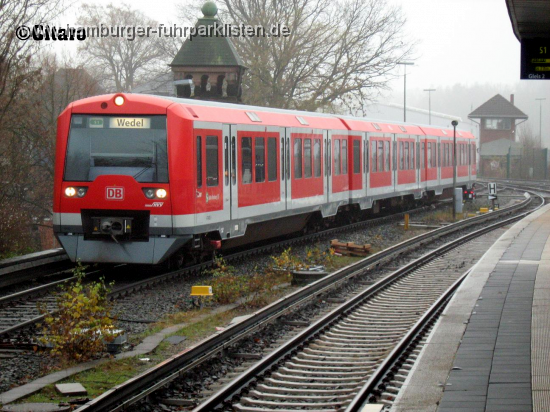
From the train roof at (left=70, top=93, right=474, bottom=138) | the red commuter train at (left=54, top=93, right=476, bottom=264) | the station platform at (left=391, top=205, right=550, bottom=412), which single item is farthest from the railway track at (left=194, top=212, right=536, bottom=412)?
the train roof at (left=70, top=93, right=474, bottom=138)

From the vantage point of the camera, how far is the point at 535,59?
13328 millimetres

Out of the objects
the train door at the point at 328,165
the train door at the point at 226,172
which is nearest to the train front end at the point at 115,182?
the train door at the point at 226,172

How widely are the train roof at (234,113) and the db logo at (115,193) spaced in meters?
1.30

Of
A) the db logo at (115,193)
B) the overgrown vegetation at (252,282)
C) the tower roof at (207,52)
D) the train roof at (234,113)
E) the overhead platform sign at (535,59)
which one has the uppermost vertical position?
the tower roof at (207,52)

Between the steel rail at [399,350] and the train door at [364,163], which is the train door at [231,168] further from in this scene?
the train door at [364,163]

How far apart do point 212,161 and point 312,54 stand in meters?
26.8

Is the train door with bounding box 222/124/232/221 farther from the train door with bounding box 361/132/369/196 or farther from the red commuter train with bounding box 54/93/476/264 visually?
the train door with bounding box 361/132/369/196

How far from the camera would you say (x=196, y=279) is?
14453 mm

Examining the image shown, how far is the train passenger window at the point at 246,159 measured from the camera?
1625 centimetres

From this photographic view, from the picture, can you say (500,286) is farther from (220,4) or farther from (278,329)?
(220,4)

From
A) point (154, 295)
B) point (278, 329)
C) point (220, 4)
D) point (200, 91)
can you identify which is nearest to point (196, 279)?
point (154, 295)

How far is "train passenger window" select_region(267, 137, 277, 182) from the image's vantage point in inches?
695

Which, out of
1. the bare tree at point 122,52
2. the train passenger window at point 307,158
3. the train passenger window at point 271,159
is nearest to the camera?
the train passenger window at point 271,159

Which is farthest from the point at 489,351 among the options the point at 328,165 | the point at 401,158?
the point at 401,158
